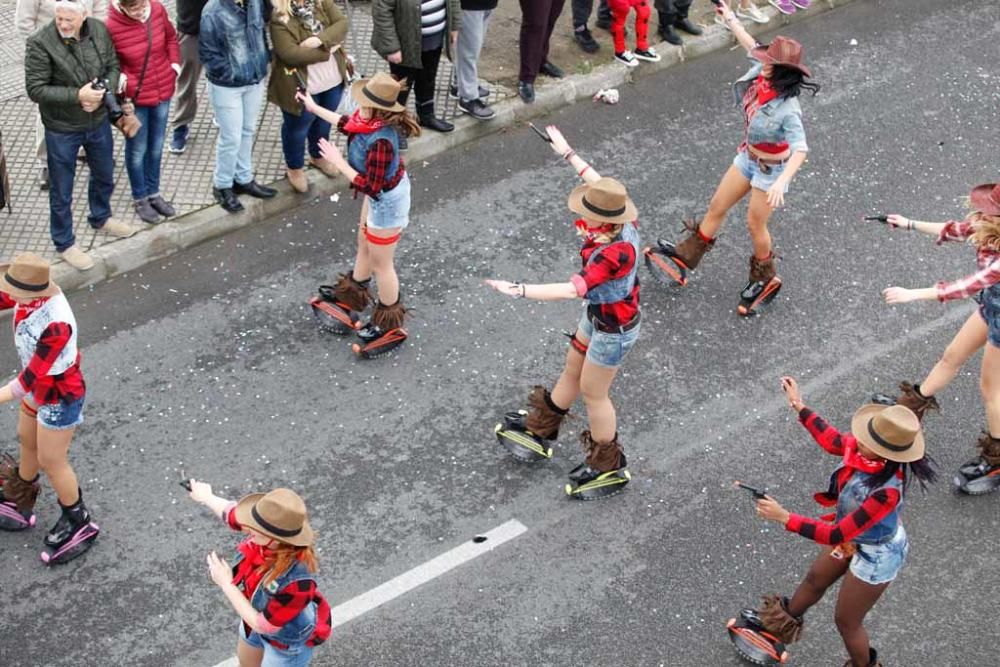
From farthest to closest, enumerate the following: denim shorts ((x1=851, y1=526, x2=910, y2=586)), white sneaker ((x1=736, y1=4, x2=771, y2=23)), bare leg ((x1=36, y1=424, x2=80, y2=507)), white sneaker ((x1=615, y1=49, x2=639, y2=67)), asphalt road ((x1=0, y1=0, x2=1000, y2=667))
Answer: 1. white sneaker ((x1=736, y1=4, x2=771, y2=23))
2. white sneaker ((x1=615, y1=49, x2=639, y2=67))
3. asphalt road ((x1=0, y1=0, x2=1000, y2=667))
4. bare leg ((x1=36, y1=424, x2=80, y2=507))
5. denim shorts ((x1=851, y1=526, x2=910, y2=586))

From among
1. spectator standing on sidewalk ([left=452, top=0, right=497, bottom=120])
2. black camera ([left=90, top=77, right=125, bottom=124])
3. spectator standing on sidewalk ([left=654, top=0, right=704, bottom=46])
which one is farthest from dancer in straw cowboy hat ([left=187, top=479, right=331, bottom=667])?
spectator standing on sidewalk ([left=654, top=0, right=704, bottom=46])

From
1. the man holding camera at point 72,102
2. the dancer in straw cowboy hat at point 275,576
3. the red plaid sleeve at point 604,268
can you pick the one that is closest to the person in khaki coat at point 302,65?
the man holding camera at point 72,102

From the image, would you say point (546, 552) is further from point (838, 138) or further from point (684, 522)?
point (838, 138)

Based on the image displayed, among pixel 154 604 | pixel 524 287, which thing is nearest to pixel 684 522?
pixel 524 287

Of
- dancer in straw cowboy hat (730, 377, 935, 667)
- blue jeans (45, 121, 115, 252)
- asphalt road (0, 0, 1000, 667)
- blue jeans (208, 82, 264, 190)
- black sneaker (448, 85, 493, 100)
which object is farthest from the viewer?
black sneaker (448, 85, 493, 100)

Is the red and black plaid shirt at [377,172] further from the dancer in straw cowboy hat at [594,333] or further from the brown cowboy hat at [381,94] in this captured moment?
the dancer in straw cowboy hat at [594,333]

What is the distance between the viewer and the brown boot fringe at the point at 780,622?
6.76m

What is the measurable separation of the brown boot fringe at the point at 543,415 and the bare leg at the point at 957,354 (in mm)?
2361

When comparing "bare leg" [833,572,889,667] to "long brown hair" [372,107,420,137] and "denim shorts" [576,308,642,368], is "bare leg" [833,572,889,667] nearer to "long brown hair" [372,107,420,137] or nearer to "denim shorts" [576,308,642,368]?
"denim shorts" [576,308,642,368]

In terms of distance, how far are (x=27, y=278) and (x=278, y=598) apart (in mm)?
2223

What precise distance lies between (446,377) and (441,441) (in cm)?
60

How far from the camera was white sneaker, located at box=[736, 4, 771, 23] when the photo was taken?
1252 centimetres

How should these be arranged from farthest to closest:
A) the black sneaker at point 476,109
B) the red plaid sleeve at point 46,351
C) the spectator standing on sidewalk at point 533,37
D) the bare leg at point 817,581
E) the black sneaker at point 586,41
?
the black sneaker at point 586,41 → the black sneaker at point 476,109 → the spectator standing on sidewalk at point 533,37 → the red plaid sleeve at point 46,351 → the bare leg at point 817,581

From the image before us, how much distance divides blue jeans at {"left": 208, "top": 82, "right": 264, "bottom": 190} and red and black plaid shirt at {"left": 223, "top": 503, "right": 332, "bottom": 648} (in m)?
4.31
